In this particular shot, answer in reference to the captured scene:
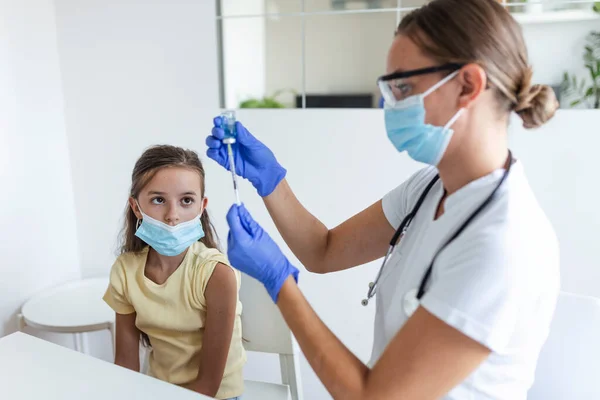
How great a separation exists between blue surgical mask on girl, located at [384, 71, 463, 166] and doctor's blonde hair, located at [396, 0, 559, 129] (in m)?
0.05

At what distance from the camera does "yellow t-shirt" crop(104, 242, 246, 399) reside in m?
1.41

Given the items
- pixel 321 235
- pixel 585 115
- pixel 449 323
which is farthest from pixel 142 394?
pixel 585 115

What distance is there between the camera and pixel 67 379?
1085 millimetres

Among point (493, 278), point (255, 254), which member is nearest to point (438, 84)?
point (493, 278)

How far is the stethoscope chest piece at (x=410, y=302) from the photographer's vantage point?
34.2 inches

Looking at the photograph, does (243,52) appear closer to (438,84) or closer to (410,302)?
(438,84)

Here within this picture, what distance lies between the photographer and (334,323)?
2041 millimetres

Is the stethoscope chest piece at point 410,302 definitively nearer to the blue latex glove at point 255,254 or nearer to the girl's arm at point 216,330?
the blue latex glove at point 255,254

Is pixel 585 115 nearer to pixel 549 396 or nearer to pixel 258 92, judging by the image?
pixel 549 396

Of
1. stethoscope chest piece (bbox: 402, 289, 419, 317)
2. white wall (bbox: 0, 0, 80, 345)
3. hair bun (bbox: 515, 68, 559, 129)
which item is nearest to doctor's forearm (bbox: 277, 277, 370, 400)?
stethoscope chest piece (bbox: 402, 289, 419, 317)

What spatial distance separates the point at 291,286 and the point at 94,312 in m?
1.31

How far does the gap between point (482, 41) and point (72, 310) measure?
1809mm

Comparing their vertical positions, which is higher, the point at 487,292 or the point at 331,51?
the point at 331,51

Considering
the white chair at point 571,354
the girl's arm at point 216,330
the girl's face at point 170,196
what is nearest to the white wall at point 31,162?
the girl's face at point 170,196
